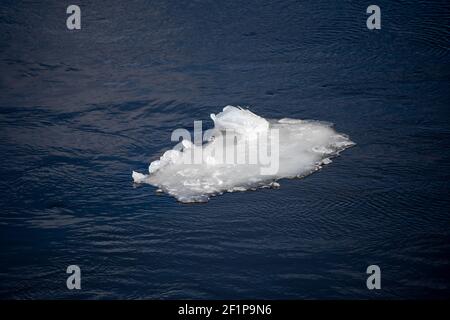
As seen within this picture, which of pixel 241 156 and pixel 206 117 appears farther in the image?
pixel 206 117

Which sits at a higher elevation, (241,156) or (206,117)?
(206,117)

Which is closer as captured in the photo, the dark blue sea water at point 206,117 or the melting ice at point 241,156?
the dark blue sea water at point 206,117

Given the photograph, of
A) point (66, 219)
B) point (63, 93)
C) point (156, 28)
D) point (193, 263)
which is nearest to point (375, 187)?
point (193, 263)

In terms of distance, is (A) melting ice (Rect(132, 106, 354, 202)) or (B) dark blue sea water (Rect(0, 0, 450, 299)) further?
(A) melting ice (Rect(132, 106, 354, 202))
